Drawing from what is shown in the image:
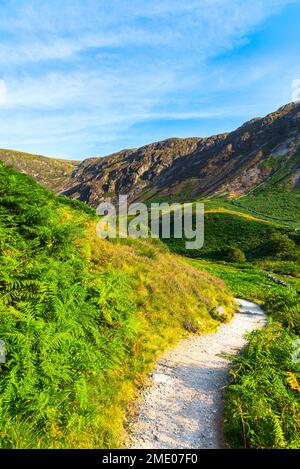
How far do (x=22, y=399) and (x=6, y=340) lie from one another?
3.14 feet

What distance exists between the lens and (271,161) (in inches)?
4510

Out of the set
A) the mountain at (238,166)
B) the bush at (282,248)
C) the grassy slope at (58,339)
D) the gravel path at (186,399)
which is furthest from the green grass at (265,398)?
the mountain at (238,166)

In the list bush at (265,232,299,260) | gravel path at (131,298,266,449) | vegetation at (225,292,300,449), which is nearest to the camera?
vegetation at (225,292,300,449)

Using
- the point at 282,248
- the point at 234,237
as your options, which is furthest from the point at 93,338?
the point at 234,237

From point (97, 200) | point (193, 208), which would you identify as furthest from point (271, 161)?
point (97, 200)

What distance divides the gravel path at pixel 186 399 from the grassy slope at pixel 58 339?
48 centimetres

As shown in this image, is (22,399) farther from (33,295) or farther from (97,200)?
(97,200)

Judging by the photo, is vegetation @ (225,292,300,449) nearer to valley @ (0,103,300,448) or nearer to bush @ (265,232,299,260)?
valley @ (0,103,300,448)

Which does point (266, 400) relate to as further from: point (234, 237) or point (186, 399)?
point (234, 237)

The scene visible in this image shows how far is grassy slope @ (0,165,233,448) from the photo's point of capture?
5148mm

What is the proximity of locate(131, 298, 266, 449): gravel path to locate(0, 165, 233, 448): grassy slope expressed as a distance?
0.48 metres

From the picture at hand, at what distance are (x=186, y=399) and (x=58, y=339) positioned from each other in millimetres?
4095

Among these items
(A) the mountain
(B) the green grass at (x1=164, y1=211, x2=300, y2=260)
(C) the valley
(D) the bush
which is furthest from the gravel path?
(A) the mountain

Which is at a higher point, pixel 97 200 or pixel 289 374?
pixel 97 200
